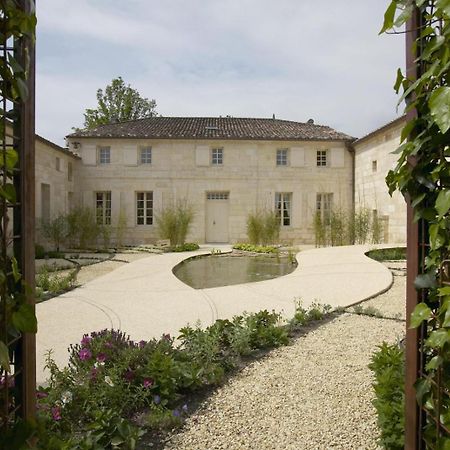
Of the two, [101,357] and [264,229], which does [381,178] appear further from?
[101,357]

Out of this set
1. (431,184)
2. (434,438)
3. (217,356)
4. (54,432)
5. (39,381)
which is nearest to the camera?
(431,184)

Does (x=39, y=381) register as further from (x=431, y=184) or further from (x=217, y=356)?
(x=431, y=184)

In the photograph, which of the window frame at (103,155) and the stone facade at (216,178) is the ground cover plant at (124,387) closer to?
the stone facade at (216,178)

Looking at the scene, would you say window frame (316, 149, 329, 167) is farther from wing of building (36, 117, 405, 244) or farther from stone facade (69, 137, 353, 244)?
stone facade (69, 137, 353, 244)

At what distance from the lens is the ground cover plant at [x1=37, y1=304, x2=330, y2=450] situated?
2211mm

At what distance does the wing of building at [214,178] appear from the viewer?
1747 centimetres

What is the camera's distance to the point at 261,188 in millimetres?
17672

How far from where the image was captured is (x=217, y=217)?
17.9 m

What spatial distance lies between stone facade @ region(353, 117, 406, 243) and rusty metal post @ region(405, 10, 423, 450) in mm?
11882

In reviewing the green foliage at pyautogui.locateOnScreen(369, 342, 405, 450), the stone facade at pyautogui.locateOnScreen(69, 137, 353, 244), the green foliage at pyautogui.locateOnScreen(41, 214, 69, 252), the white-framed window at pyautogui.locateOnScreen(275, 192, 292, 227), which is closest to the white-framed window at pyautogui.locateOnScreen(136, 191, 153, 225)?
the stone facade at pyautogui.locateOnScreen(69, 137, 353, 244)

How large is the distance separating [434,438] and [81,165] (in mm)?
17478

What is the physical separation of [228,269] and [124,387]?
23.5 ft

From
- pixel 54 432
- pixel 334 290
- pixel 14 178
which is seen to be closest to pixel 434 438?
pixel 14 178

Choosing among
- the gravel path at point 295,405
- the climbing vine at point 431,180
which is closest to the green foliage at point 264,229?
the gravel path at point 295,405
